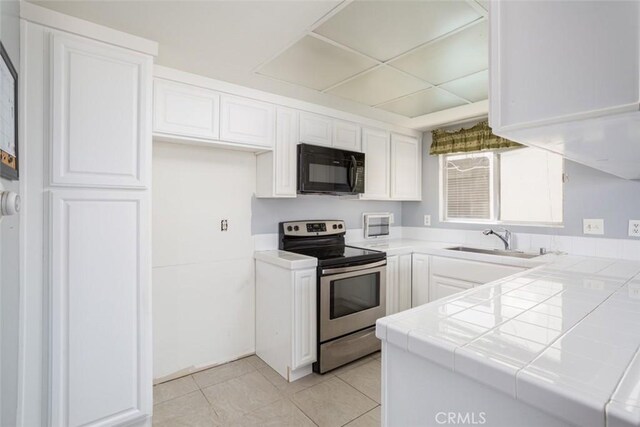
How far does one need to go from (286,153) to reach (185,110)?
80 centimetres

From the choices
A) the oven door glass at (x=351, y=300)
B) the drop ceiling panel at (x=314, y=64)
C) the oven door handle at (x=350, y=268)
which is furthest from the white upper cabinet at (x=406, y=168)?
the drop ceiling panel at (x=314, y=64)

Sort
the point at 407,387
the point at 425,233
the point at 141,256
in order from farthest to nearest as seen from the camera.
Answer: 1. the point at 425,233
2. the point at 141,256
3. the point at 407,387

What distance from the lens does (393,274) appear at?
2965mm

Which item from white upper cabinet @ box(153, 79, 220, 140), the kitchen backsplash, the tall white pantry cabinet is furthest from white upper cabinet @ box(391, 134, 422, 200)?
the tall white pantry cabinet

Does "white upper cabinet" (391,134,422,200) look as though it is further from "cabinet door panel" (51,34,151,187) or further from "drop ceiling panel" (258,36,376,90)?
"cabinet door panel" (51,34,151,187)

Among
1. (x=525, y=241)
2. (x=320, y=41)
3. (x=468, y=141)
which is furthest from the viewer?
(x=468, y=141)

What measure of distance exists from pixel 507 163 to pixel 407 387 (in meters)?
2.85

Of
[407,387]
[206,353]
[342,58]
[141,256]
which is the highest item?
[342,58]

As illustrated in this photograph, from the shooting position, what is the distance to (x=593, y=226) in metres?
2.40

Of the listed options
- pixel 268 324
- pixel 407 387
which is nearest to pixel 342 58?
pixel 407 387

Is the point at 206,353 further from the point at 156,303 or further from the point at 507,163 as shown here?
the point at 507,163

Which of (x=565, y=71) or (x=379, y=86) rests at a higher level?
(x=379, y=86)

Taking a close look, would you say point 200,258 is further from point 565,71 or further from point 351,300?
point 565,71

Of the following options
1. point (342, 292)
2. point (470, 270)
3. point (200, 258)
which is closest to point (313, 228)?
point (342, 292)
